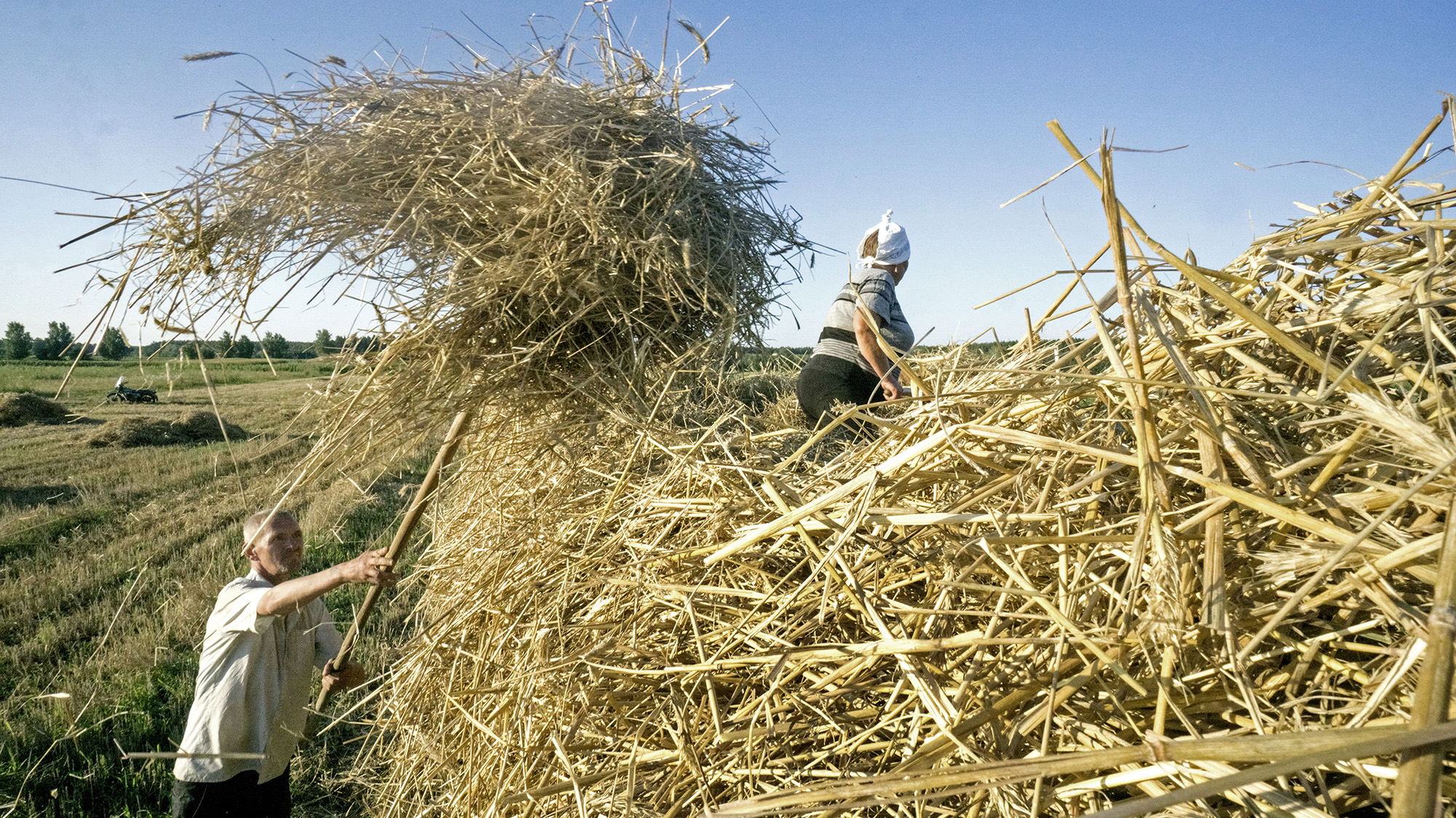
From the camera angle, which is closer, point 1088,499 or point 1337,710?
point 1337,710

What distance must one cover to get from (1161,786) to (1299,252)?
910 millimetres

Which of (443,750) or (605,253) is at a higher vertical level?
(605,253)

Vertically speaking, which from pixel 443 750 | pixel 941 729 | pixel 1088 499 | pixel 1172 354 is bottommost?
pixel 443 750

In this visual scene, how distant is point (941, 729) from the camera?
3.60 ft

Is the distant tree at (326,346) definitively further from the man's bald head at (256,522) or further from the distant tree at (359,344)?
the man's bald head at (256,522)

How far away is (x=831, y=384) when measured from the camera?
3.45m

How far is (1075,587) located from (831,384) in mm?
2347

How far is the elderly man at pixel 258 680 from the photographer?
2367mm

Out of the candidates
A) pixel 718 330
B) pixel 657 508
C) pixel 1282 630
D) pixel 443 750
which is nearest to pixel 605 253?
pixel 718 330

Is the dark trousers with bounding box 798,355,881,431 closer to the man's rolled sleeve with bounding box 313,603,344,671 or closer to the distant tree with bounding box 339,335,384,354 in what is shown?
the distant tree with bounding box 339,335,384,354

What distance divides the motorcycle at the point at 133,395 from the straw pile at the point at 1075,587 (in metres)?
17.9

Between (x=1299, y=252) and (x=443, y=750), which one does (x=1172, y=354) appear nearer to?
(x=1299, y=252)

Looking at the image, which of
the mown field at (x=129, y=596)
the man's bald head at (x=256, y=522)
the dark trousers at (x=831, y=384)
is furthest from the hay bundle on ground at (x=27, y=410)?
the dark trousers at (x=831, y=384)

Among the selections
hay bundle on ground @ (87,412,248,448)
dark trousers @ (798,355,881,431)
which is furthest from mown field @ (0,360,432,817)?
dark trousers @ (798,355,881,431)
